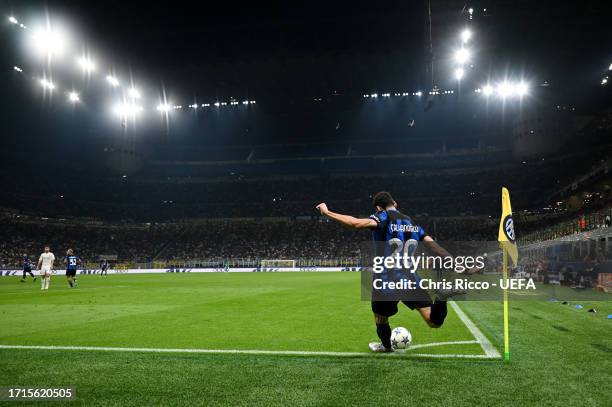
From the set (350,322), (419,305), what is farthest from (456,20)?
(419,305)

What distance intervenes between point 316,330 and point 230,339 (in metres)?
1.76

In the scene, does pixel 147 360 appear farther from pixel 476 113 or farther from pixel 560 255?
pixel 476 113

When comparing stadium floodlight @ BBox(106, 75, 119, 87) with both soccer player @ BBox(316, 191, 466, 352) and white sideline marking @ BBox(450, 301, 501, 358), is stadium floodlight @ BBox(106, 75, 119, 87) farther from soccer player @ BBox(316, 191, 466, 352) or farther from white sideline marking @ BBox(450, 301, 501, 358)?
soccer player @ BBox(316, 191, 466, 352)

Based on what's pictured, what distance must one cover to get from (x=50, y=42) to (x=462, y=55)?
3386cm

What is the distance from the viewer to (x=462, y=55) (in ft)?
118

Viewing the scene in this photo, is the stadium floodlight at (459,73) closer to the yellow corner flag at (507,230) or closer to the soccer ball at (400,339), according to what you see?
the yellow corner flag at (507,230)

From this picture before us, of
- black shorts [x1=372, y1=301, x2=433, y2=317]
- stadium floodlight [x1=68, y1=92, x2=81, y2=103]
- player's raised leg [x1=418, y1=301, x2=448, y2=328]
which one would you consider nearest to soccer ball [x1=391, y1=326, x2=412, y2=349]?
black shorts [x1=372, y1=301, x2=433, y2=317]

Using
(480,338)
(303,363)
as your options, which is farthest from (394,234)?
(480,338)

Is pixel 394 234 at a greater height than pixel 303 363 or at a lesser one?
greater

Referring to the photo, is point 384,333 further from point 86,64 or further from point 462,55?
point 86,64

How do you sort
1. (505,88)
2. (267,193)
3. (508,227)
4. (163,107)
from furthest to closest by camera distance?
1. (267,193)
2. (163,107)
3. (505,88)
4. (508,227)

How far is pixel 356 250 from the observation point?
5206 centimetres

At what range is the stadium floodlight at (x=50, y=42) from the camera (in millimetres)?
32531

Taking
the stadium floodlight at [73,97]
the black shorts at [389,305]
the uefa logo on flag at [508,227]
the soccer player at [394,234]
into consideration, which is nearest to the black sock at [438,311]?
the soccer player at [394,234]
